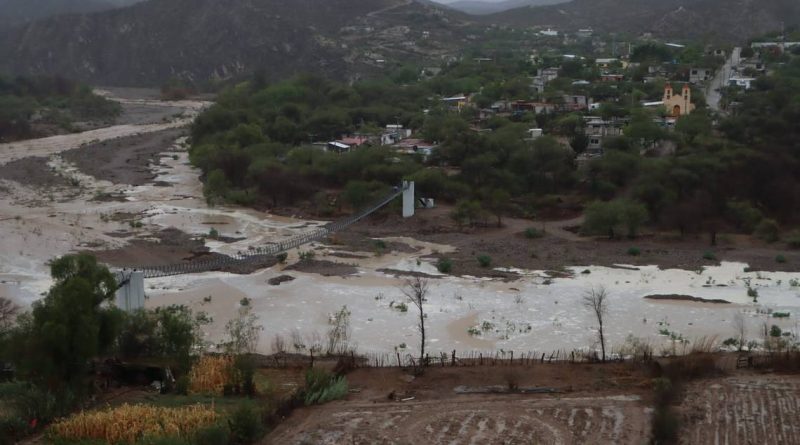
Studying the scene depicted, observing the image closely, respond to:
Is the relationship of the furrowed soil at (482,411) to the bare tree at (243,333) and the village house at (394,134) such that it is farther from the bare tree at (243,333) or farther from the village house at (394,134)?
the village house at (394,134)

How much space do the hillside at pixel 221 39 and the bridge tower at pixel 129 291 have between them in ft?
182

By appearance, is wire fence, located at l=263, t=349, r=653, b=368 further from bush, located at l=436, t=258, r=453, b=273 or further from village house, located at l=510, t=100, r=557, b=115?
village house, located at l=510, t=100, r=557, b=115

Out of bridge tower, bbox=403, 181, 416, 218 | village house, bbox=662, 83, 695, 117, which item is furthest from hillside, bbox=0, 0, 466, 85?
bridge tower, bbox=403, 181, 416, 218

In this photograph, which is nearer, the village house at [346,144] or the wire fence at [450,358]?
the wire fence at [450,358]

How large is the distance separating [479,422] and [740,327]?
6.49 m

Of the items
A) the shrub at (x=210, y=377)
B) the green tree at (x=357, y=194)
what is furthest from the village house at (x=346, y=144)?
the shrub at (x=210, y=377)

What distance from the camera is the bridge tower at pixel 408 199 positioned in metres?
24.6

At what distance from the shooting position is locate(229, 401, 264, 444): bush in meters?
9.67

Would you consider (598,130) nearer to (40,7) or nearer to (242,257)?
(242,257)

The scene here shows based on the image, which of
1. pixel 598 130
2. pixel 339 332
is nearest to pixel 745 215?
pixel 598 130

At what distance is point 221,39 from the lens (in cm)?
7919

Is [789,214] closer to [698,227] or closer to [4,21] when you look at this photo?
[698,227]

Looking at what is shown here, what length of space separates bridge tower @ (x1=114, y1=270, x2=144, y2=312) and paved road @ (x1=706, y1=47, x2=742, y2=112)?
27.0m

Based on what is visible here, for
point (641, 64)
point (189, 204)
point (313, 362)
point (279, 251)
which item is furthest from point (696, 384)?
point (641, 64)
